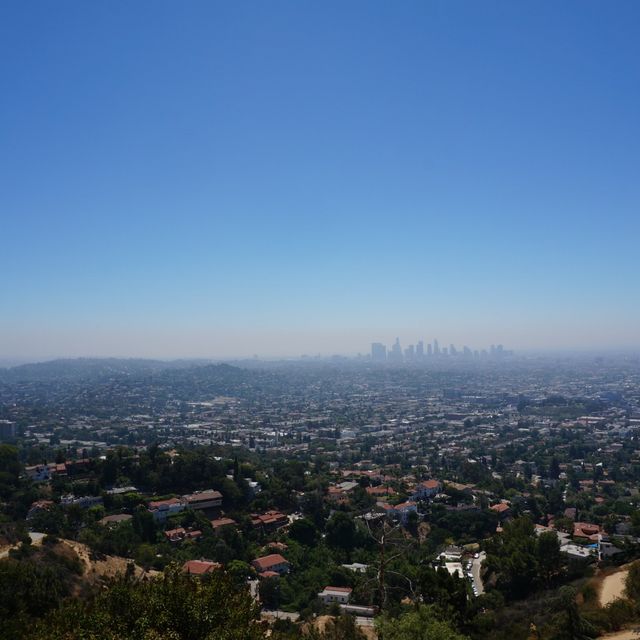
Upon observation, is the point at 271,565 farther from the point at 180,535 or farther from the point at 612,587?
the point at 612,587

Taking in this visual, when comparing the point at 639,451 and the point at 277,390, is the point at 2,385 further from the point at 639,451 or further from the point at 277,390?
the point at 639,451

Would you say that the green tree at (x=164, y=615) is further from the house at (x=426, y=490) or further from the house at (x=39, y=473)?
the house at (x=426, y=490)

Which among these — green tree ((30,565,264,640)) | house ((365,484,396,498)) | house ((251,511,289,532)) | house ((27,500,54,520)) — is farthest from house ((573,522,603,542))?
house ((27,500,54,520))

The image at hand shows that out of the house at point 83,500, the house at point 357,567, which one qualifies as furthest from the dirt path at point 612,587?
the house at point 83,500

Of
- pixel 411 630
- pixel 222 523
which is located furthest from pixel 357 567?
pixel 411 630

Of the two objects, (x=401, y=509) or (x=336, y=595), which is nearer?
(x=336, y=595)

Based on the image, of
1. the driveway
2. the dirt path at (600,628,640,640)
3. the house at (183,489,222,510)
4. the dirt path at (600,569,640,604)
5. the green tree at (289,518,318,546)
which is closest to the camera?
the dirt path at (600,628,640,640)

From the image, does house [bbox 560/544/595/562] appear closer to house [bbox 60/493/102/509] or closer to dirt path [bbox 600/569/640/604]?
dirt path [bbox 600/569/640/604]
